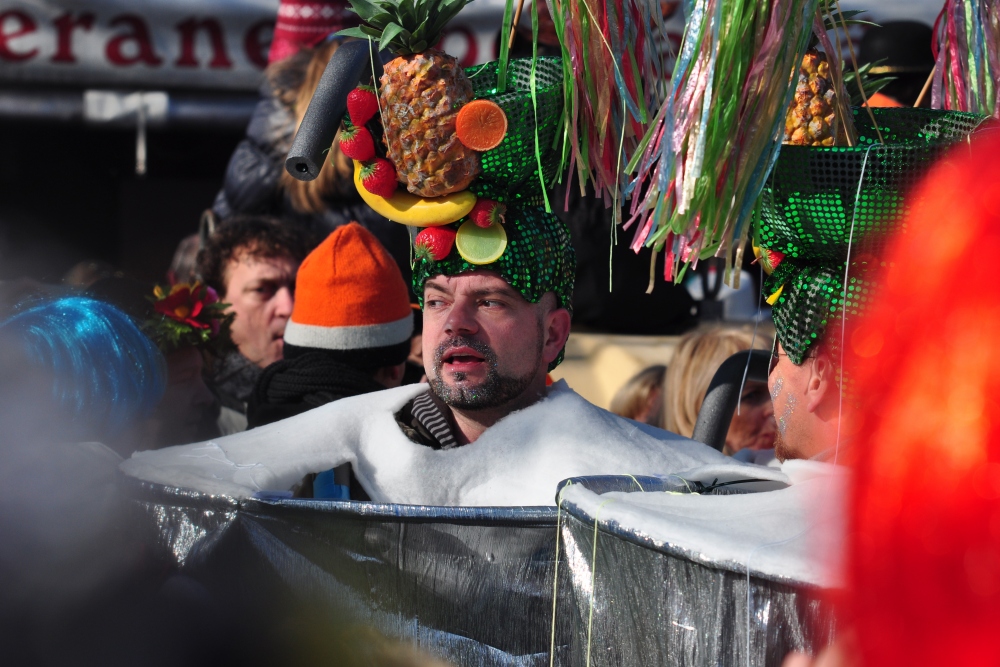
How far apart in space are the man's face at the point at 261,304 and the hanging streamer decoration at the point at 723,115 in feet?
6.95

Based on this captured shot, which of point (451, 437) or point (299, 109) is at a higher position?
point (299, 109)

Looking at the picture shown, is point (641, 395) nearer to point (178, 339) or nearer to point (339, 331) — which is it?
point (339, 331)

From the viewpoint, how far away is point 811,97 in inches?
69.4

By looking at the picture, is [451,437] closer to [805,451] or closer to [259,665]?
[259,665]

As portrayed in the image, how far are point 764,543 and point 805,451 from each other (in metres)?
0.63

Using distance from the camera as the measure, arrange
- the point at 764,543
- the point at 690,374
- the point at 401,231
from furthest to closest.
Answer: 1. the point at 401,231
2. the point at 690,374
3. the point at 764,543

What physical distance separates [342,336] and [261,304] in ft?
2.53

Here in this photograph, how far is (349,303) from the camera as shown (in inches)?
103

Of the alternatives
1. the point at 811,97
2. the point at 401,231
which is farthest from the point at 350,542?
the point at 401,231

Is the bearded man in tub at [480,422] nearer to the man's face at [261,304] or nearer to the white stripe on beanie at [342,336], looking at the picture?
the white stripe on beanie at [342,336]

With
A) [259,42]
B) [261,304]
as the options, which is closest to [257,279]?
[261,304]

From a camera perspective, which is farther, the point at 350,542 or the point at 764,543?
the point at 350,542

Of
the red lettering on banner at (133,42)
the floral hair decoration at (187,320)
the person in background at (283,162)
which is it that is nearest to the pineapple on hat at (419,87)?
the floral hair decoration at (187,320)

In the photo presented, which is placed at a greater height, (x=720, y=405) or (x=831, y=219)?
(x=831, y=219)
